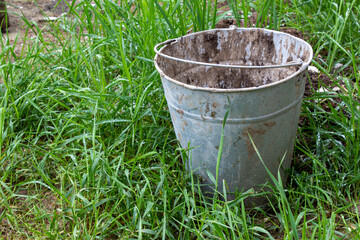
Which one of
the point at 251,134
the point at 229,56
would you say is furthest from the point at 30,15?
the point at 251,134

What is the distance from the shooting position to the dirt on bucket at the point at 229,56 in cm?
202

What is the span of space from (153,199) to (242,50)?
0.92m

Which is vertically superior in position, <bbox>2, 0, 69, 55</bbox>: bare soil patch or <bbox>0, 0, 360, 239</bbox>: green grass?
<bbox>2, 0, 69, 55</bbox>: bare soil patch

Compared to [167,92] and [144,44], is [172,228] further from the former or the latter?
[144,44]

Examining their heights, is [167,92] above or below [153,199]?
above

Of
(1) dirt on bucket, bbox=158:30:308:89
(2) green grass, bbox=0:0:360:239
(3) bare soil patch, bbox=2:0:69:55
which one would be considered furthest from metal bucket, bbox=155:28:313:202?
(3) bare soil patch, bbox=2:0:69:55

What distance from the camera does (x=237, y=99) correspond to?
1537mm

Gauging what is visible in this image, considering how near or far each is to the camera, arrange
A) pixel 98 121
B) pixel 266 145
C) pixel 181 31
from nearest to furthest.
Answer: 1. pixel 266 145
2. pixel 98 121
3. pixel 181 31

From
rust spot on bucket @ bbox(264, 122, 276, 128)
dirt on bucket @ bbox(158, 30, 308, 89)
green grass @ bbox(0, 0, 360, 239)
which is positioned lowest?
green grass @ bbox(0, 0, 360, 239)

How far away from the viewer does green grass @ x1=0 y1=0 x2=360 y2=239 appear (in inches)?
68.4

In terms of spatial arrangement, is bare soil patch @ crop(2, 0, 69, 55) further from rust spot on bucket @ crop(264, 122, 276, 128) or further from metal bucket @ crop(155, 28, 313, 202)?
rust spot on bucket @ crop(264, 122, 276, 128)

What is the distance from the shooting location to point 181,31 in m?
2.33

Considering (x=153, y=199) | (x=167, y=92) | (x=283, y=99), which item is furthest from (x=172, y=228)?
(x=283, y=99)

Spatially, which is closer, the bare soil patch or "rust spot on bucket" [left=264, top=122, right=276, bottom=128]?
"rust spot on bucket" [left=264, top=122, right=276, bottom=128]
